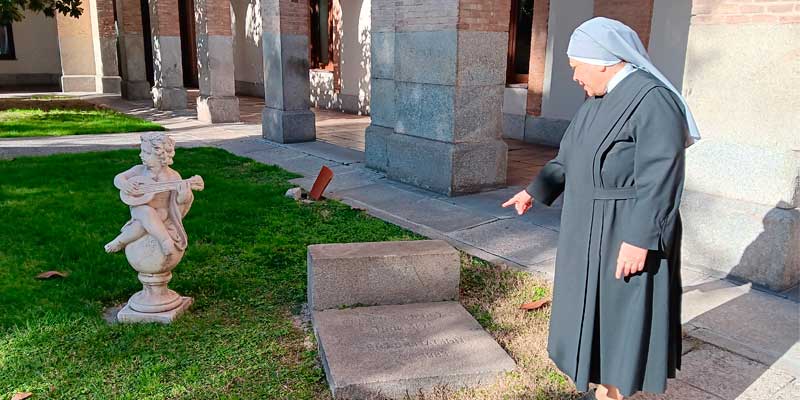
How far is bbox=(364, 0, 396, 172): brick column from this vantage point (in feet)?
27.3

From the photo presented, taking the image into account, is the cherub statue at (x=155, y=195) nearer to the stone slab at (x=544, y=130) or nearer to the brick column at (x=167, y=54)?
the stone slab at (x=544, y=130)

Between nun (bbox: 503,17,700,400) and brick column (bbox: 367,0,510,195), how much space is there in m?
4.41

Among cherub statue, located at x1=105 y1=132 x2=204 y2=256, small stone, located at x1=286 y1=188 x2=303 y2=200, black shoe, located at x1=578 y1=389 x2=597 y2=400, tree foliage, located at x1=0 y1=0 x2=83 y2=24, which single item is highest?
tree foliage, located at x1=0 y1=0 x2=83 y2=24

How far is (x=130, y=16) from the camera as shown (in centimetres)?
1803

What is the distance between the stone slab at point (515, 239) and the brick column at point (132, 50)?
1569 centimetres

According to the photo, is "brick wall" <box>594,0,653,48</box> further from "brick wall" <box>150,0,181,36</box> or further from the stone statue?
"brick wall" <box>150,0,181,36</box>

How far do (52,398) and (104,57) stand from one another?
20150mm

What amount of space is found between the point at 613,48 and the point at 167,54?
49.3 ft

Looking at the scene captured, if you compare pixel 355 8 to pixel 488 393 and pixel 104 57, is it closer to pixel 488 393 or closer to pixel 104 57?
pixel 104 57

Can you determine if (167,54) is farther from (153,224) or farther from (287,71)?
(153,224)

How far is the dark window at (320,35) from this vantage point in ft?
57.3

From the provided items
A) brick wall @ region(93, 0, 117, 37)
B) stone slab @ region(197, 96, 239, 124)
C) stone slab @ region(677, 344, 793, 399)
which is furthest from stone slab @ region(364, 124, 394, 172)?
brick wall @ region(93, 0, 117, 37)

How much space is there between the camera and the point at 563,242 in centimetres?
266

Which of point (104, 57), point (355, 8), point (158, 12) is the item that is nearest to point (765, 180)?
point (355, 8)
